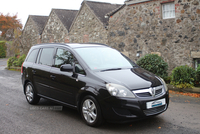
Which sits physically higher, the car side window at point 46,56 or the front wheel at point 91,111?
the car side window at point 46,56

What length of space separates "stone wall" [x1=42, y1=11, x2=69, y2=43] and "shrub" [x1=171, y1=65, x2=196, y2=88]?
11120 millimetres

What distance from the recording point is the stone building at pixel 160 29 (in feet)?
37.3

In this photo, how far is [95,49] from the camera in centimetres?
628

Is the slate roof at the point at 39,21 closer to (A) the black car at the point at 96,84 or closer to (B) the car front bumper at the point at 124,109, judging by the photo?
(A) the black car at the point at 96,84

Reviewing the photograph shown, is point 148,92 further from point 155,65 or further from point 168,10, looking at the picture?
point 168,10

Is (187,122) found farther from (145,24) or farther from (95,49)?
(145,24)

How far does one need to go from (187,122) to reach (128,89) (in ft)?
5.95

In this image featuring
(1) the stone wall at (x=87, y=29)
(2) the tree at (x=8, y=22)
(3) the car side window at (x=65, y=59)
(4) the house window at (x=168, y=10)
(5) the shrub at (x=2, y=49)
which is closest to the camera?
(3) the car side window at (x=65, y=59)

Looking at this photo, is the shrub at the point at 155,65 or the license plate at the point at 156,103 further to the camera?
the shrub at the point at 155,65

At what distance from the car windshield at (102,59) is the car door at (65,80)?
0.28 metres

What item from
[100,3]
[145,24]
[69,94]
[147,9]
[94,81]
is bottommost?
[69,94]

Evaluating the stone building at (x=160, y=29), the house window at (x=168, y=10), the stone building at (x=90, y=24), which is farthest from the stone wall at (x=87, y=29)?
the house window at (x=168, y=10)

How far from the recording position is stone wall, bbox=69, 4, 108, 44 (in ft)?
A: 52.4

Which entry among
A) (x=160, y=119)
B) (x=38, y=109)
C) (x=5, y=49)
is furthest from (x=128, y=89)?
(x=5, y=49)
